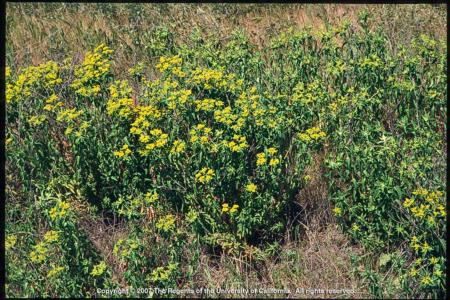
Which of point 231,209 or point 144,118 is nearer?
point 231,209

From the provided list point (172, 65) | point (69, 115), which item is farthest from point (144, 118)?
point (172, 65)

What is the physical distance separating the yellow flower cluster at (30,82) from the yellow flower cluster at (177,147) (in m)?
1.41

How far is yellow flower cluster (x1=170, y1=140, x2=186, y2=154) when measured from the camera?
4820 mm

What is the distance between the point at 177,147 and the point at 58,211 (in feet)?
3.51

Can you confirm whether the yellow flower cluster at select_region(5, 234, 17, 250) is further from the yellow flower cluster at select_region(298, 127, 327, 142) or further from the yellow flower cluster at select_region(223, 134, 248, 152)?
the yellow flower cluster at select_region(298, 127, 327, 142)

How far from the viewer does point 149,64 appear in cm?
706

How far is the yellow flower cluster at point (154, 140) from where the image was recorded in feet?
15.9

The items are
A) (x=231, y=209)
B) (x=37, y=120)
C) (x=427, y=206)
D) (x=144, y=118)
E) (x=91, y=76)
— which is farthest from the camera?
(x=91, y=76)

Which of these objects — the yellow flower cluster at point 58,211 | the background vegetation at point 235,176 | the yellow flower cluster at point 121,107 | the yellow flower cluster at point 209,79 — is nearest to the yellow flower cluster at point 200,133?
the background vegetation at point 235,176

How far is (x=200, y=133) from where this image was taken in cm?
501

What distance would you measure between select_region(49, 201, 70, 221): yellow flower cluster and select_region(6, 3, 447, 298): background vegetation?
0.06 feet

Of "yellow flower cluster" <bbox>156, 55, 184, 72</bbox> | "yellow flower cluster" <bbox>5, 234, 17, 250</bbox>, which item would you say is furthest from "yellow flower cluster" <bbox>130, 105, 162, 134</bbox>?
"yellow flower cluster" <bbox>5, 234, 17, 250</bbox>

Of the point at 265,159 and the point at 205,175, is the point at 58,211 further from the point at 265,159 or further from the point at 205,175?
the point at 265,159

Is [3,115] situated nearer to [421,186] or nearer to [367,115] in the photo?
[367,115]
